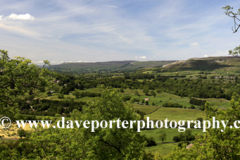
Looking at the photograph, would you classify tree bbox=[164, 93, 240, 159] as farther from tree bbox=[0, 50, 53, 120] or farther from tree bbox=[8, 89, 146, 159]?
tree bbox=[0, 50, 53, 120]

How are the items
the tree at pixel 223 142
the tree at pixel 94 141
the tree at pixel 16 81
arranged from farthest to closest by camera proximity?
the tree at pixel 94 141 < the tree at pixel 223 142 < the tree at pixel 16 81

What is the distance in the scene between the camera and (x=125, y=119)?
1647 centimetres

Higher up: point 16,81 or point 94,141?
point 16,81

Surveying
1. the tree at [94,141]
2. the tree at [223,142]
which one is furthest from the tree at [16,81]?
the tree at [223,142]

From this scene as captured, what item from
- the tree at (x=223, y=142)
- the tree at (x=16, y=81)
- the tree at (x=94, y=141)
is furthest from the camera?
the tree at (x=94, y=141)

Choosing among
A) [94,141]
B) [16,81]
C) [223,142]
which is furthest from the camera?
[94,141]

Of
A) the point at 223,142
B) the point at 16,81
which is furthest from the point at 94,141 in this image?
the point at 223,142

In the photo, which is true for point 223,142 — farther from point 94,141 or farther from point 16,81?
point 16,81

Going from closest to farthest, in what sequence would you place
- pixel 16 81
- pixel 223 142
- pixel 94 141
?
pixel 16 81, pixel 223 142, pixel 94 141

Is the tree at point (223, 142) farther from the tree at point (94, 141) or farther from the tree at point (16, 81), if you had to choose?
the tree at point (16, 81)

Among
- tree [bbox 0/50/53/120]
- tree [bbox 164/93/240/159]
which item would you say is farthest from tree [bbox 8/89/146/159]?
tree [bbox 164/93/240/159]

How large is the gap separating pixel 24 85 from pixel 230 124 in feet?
60.9

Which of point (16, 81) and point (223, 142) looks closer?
point (16, 81)

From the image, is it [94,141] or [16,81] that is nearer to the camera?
[16,81]
